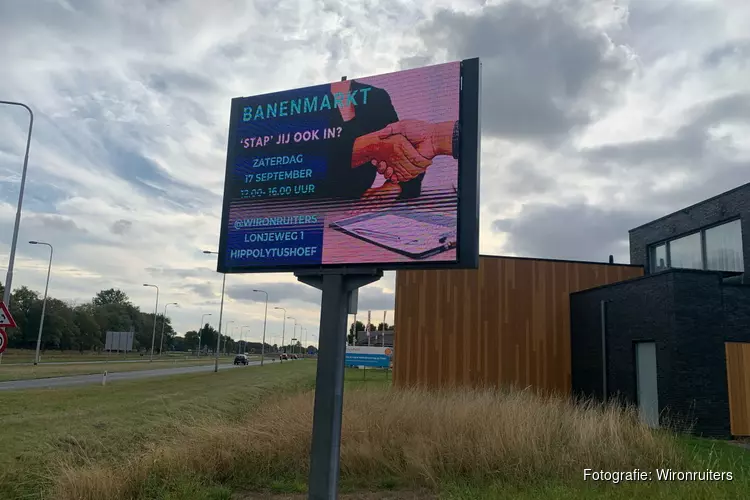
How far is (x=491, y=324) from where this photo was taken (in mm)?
19391

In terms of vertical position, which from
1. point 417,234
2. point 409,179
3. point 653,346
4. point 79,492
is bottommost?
point 79,492

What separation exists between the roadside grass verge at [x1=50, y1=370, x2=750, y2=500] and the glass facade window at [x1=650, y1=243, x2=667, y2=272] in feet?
39.3

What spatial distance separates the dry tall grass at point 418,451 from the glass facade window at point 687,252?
11.4 meters

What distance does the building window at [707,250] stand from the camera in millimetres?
16797

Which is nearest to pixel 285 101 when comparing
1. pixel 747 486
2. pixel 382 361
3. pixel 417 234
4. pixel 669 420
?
pixel 417 234

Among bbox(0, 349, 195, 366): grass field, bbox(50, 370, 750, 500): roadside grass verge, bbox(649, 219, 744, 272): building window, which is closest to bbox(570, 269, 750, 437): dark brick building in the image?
bbox(649, 219, 744, 272): building window

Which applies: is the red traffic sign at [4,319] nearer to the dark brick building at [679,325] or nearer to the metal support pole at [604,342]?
the dark brick building at [679,325]

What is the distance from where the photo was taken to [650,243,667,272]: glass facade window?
2080cm

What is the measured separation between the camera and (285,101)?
320 inches

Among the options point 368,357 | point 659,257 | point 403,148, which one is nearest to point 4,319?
point 403,148

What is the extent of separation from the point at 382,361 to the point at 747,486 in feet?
108

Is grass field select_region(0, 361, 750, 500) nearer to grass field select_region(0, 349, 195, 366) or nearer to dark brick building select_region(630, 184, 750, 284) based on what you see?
dark brick building select_region(630, 184, 750, 284)

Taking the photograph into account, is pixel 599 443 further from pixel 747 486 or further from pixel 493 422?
pixel 747 486

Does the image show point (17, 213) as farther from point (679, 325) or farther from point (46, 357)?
point (46, 357)
